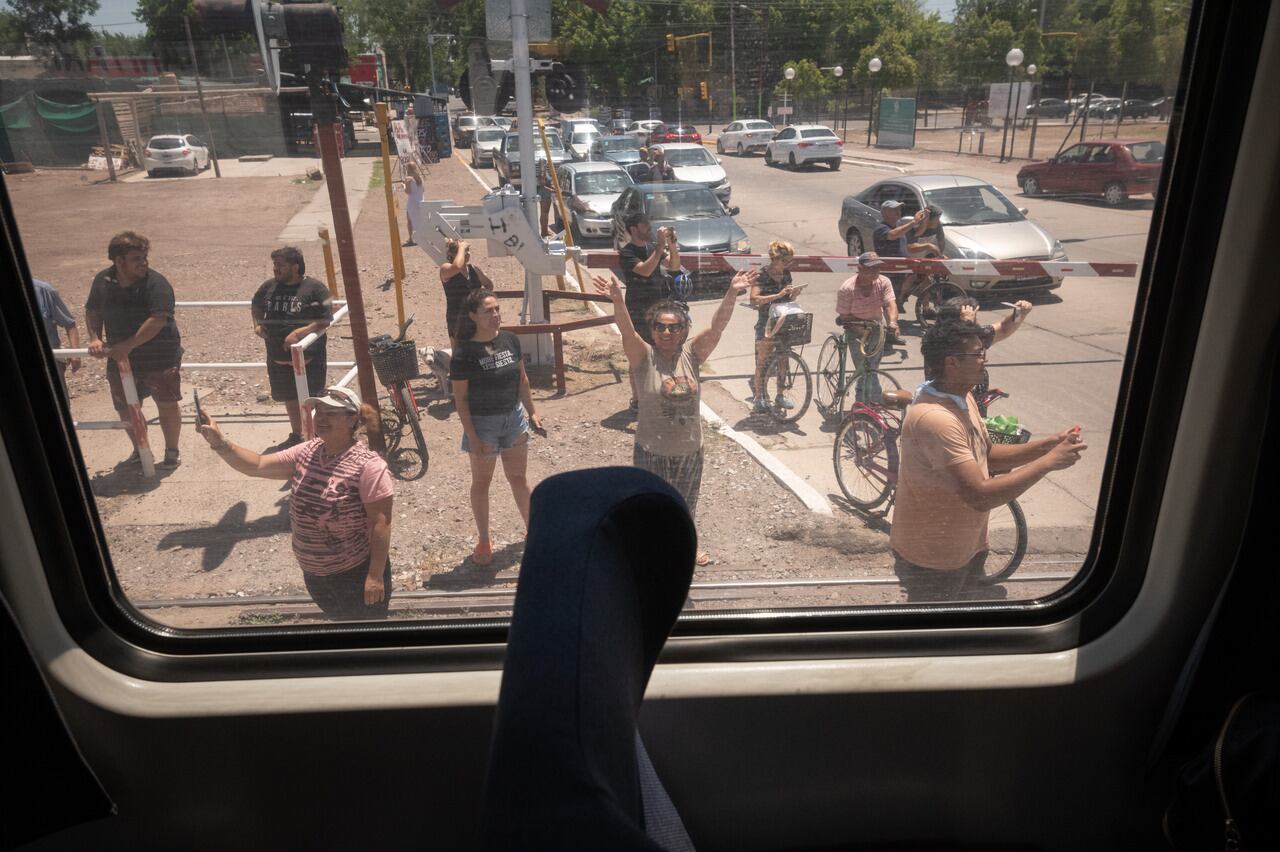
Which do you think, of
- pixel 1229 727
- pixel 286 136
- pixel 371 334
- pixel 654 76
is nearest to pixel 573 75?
pixel 654 76

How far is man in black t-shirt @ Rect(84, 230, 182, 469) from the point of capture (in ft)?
5.59

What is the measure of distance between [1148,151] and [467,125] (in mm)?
1433

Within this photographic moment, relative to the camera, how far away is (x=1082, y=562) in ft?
6.13

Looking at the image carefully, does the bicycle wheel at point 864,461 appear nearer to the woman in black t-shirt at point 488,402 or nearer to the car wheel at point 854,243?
the car wheel at point 854,243

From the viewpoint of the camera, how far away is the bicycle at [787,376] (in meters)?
2.21

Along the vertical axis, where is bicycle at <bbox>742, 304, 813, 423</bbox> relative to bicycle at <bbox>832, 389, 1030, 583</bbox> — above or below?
above

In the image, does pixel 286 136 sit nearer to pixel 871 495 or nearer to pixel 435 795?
pixel 435 795

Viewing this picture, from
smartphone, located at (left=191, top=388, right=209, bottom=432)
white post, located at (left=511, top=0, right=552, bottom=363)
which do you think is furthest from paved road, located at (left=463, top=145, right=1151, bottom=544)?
smartphone, located at (left=191, top=388, right=209, bottom=432)

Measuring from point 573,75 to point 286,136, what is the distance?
617 mm

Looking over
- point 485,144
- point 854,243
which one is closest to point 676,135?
point 485,144

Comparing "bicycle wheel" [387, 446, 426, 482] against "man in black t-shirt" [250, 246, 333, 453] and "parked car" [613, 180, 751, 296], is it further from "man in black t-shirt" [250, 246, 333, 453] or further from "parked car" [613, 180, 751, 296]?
"parked car" [613, 180, 751, 296]

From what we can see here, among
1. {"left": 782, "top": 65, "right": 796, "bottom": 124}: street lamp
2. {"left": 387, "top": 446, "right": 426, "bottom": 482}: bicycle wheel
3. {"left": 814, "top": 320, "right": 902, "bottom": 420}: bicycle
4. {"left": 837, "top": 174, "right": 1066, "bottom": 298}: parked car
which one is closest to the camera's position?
{"left": 782, "top": 65, "right": 796, "bottom": 124}: street lamp

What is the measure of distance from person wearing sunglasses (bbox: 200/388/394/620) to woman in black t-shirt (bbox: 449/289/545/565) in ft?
0.73

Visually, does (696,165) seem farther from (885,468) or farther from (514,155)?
(885,468)
